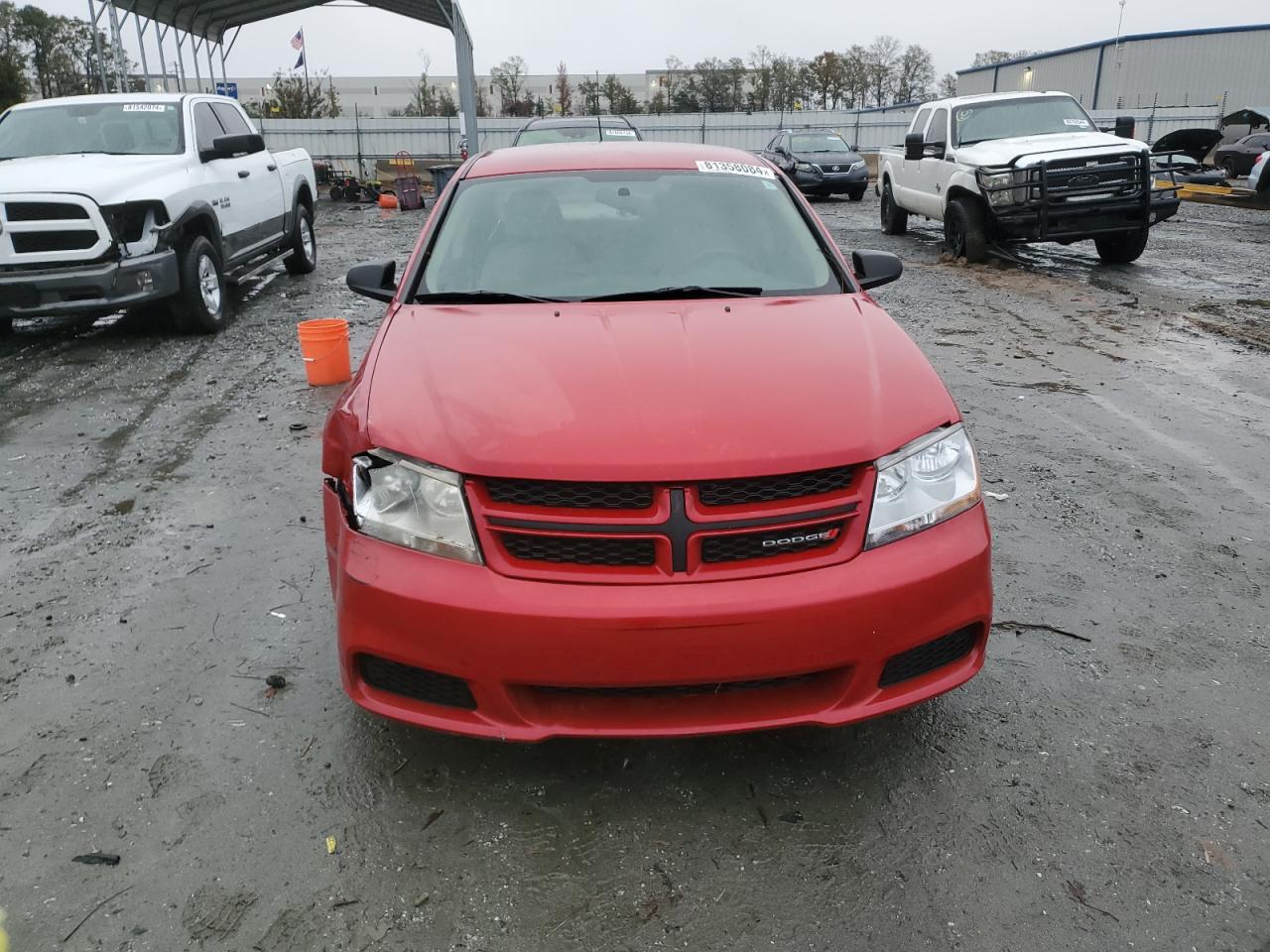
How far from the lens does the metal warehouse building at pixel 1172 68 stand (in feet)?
134

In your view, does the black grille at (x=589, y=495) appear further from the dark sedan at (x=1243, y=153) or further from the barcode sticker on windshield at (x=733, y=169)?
the dark sedan at (x=1243, y=153)

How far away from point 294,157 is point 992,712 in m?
10.8

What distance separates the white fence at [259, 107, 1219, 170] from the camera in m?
27.7

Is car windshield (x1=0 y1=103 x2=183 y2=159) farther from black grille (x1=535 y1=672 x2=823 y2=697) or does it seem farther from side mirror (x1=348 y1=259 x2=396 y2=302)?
black grille (x1=535 y1=672 x2=823 y2=697)

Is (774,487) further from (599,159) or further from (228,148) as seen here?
(228,148)

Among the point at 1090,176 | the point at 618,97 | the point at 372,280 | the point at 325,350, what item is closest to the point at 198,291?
the point at 325,350

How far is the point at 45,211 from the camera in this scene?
7.07 m

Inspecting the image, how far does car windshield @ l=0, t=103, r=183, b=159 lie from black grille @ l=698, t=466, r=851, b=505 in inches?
312

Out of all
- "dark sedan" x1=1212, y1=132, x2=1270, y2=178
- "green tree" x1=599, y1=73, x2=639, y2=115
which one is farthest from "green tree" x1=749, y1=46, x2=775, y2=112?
"dark sedan" x1=1212, y1=132, x2=1270, y2=178

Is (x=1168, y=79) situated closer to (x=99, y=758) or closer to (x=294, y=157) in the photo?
(x=294, y=157)

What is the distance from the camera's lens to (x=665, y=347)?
2693 millimetres

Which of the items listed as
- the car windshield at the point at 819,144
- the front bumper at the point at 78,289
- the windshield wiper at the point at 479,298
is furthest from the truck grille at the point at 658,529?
the car windshield at the point at 819,144

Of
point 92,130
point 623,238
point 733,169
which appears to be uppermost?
point 92,130

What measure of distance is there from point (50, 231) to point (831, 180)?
1676cm
